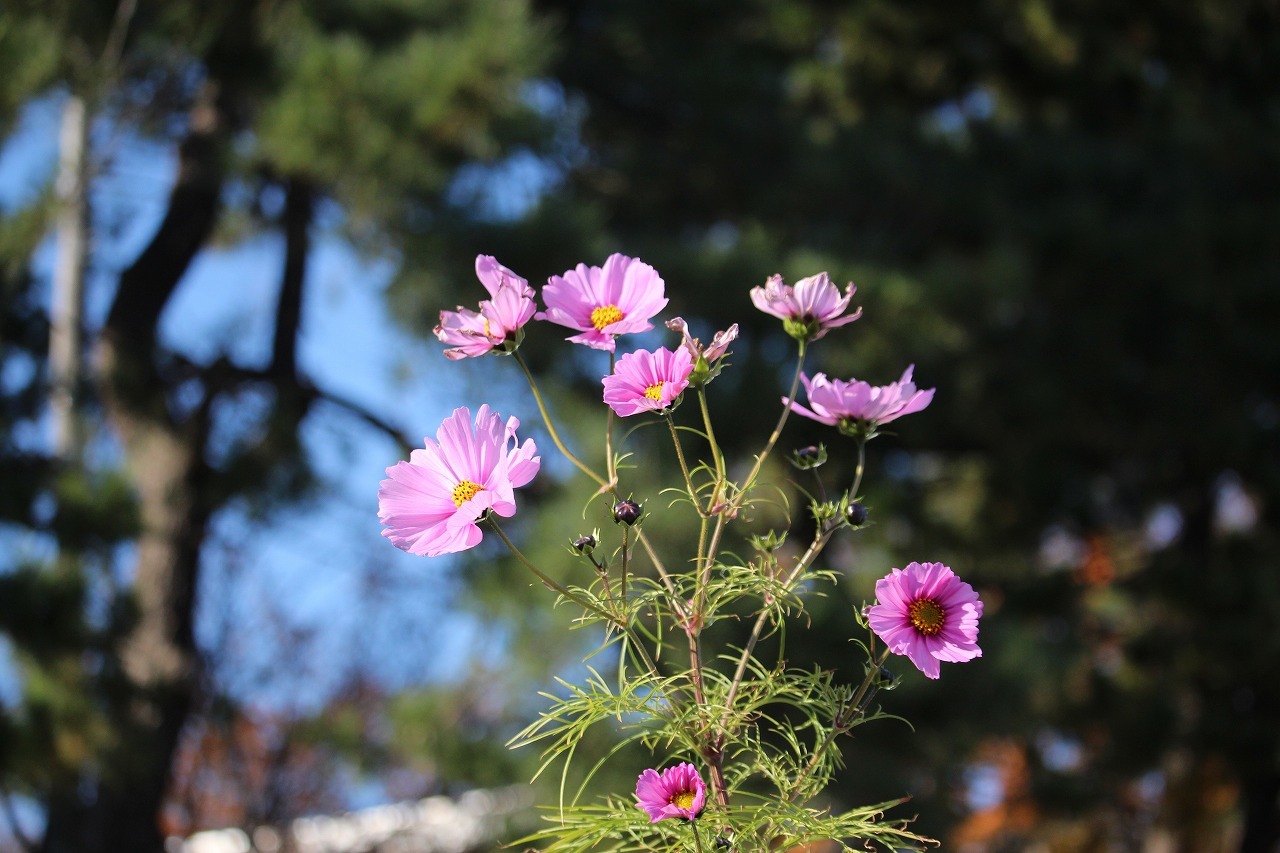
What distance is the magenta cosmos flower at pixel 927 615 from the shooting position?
20.7 inches

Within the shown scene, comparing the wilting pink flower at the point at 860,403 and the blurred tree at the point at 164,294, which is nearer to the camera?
the wilting pink flower at the point at 860,403

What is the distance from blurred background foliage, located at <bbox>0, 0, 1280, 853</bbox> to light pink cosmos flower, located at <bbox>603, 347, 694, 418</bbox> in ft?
4.77

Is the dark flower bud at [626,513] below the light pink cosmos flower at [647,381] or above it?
below

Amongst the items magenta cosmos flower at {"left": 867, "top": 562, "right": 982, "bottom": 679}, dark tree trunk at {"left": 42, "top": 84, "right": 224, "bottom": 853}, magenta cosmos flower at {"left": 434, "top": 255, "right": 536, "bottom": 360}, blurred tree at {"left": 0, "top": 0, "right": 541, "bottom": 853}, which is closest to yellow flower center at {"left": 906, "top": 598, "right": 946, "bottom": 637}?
magenta cosmos flower at {"left": 867, "top": 562, "right": 982, "bottom": 679}

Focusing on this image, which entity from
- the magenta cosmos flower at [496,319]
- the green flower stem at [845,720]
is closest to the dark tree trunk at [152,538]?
the magenta cosmos flower at [496,319]

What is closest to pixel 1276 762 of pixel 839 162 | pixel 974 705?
pixel 974 705

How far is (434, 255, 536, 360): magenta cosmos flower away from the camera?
0.59 meters

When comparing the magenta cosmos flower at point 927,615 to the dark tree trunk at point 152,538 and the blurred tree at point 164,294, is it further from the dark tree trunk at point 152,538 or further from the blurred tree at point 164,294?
the dark tree trunk at point 152,538

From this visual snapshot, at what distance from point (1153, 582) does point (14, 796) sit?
4.15m

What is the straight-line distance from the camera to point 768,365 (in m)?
3.16

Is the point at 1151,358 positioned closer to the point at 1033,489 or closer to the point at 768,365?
the point at 1033,489

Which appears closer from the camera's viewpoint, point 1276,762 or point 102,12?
point 102,12

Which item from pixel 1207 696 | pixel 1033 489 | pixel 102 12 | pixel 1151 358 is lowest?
pixel 1207 696

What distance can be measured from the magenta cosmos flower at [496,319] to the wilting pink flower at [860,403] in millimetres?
140
